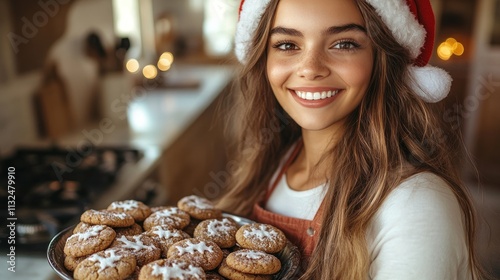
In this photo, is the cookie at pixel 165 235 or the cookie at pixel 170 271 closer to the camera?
the cookie at pixel 170 271

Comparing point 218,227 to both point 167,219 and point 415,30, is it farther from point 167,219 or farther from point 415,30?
point 415,30

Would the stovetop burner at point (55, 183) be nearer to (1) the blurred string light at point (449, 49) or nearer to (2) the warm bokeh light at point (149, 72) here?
(2) the warm bokeh light at point (149, 72)

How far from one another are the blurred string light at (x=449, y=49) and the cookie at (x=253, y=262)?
3376 mm

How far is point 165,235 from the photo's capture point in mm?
938

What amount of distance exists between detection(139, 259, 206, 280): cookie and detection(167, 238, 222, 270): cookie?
0.03 meters

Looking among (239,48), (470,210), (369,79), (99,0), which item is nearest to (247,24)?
(239,48)

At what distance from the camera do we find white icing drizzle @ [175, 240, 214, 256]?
87 centimetres

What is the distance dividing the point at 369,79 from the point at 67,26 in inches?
68.1

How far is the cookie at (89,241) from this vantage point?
867 mm

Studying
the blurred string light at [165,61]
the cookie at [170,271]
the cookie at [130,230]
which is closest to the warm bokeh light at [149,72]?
the blurred string light at [165,61]

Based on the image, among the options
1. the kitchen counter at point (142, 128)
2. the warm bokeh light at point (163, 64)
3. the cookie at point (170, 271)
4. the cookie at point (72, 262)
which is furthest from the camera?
the warm bokeh light at point (163, 64)

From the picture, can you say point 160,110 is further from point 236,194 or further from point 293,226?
point 293,226

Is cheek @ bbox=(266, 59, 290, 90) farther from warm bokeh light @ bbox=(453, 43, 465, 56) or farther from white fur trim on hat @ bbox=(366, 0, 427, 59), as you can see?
warm bokeh light @ bbox=(453, 43, 465, 56)

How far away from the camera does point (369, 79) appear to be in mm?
1029
